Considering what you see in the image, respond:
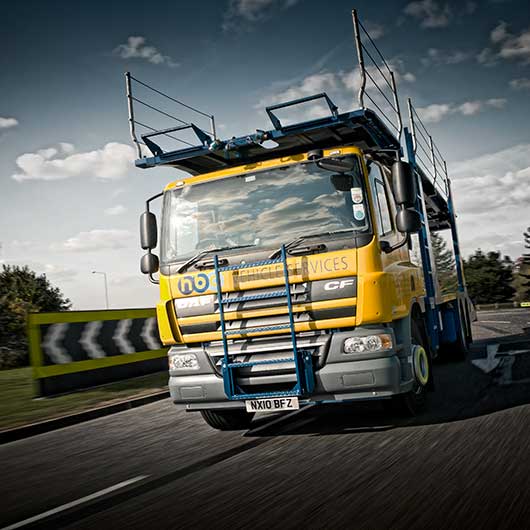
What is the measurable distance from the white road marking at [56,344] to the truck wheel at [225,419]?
540 centimetres

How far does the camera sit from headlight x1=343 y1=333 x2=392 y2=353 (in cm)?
602

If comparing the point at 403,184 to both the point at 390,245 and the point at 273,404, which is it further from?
the point at 273,404

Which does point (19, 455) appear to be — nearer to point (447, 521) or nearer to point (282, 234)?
point (282, 234)

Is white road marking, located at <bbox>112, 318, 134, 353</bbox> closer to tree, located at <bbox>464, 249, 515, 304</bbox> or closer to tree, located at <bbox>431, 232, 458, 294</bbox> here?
tree, located at <bbox>431, 232, 458, 294</bbox>

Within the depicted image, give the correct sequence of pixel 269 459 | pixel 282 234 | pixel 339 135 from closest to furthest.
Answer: pixel 269 459 < pixel 282 234 < pixel 339 135

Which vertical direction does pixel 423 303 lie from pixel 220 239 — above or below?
below

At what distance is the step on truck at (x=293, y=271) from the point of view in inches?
238

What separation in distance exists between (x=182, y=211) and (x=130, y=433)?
9.83 feet

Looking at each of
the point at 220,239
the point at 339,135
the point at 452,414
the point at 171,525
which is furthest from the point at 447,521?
the point at 339,135

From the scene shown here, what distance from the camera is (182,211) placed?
23.3 feet

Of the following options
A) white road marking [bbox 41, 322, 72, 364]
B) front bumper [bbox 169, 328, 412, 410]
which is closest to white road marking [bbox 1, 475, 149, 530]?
front bumper [bbox 169, 328, 412, 410]

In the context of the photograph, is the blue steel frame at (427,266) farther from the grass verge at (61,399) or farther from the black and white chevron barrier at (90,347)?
the black and white chevron barrier at (90,347)

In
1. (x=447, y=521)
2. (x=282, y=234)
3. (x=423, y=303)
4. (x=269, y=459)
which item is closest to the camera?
(x=447, y=521)

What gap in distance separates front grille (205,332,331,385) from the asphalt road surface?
0.67 meters
